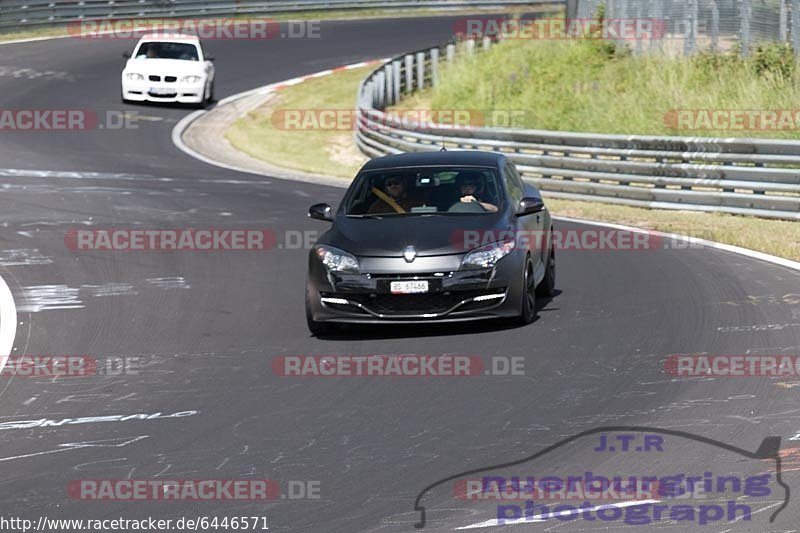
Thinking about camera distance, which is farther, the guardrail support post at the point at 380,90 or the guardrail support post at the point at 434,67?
the guardrail support post at the point at 434,67

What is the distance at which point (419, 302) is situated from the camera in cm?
1149

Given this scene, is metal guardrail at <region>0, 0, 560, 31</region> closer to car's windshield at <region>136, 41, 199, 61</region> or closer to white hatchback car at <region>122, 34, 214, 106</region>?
car's windshield at <region>136, 41, 199, 61</region>

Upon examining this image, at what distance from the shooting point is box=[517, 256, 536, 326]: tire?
1176 cm

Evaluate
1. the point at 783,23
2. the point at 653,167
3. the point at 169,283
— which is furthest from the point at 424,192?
the point at 783,23

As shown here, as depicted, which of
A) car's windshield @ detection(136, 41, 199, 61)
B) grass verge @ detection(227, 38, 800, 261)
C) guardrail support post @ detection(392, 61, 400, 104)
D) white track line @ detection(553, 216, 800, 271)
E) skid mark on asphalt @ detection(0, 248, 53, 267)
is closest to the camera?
white track line @ detection(553, 216, 800, 271)

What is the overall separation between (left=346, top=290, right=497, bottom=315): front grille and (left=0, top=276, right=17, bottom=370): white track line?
116 inches

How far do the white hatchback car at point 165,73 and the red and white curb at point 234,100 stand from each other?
64 cm

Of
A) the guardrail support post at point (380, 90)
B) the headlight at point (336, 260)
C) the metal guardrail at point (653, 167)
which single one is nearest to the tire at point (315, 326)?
the headlight at point (336, 260)

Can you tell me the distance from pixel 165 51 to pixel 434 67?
7.21m

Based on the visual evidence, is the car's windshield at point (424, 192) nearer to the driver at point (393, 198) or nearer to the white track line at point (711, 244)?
the driver at point (393, 198)

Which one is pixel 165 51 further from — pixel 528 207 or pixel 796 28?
pixel 528 207

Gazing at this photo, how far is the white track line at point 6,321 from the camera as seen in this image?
457 inches

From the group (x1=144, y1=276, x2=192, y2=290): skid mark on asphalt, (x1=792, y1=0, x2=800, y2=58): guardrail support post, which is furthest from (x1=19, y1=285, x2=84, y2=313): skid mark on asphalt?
(x1=792, y1=0, x2=800, y2=58): guardrail support post

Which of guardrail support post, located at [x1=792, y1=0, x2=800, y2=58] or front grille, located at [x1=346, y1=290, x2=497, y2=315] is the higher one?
front grille, located at [x1=346, y1=290, x2=497, y2=315]
